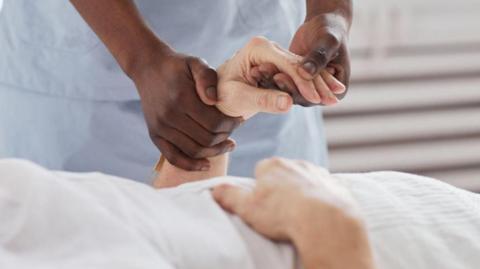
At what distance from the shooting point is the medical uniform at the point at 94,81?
135cm

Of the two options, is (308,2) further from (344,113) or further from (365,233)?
(344,113)

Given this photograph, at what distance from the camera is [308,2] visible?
1329mm

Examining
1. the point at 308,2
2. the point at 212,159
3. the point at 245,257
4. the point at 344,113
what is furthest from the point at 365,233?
the point at 344,113

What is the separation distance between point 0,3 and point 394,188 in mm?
1018

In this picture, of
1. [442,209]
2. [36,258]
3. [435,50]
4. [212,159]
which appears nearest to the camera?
[36,258]

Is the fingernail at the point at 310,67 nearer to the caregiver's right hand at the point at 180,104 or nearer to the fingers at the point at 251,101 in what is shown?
the fingers at the point at 251,101

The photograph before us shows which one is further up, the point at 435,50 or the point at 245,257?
the point at 245,257

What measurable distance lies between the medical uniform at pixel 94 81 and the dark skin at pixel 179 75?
0.16 meters

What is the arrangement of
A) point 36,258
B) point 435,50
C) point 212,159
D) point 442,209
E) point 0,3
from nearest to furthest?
point 36,258
point 442,209
point 212,159
point 0,3
point 435,50

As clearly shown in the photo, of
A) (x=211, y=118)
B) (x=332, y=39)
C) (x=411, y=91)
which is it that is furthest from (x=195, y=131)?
(x=411, y=91)

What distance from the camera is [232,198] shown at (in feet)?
2.72

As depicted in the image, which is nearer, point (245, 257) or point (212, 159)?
point (245, 257)

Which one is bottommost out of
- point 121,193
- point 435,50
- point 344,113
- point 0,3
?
point 344,113

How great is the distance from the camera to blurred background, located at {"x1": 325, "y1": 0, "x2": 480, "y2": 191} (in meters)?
2.29
